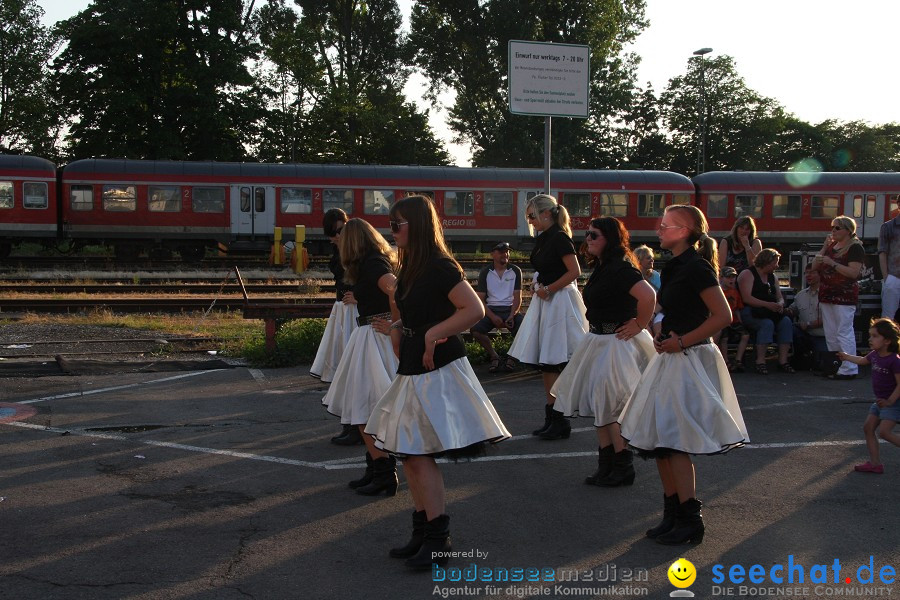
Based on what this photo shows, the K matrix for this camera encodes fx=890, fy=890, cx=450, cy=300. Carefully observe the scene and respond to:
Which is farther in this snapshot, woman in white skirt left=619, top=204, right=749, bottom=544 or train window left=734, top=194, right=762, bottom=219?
train window left=734, top=194, right=762, bottom=219

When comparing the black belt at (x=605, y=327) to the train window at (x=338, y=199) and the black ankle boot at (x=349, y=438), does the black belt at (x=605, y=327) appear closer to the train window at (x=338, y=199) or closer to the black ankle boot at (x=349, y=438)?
the black ankle boot at (x=349, y=438)

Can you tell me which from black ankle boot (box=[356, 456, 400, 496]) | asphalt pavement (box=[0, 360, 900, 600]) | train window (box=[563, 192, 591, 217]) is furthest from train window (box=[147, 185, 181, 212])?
black ankle boot (box=[356, 456, 400, 496])

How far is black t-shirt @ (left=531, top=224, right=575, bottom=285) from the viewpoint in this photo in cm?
712

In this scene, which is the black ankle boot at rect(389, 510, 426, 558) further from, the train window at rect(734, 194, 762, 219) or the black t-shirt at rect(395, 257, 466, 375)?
the train window at rect(734, 194, 762, 219)

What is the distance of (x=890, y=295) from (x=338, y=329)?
23.7 ft

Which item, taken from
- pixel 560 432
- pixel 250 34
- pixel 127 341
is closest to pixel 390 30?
pixel 250 34

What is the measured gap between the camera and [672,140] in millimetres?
57094

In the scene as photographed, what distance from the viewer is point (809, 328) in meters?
10.9

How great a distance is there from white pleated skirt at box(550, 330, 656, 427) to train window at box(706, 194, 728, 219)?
29843 mm

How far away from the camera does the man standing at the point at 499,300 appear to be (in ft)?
35.3

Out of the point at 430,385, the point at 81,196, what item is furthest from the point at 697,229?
the point at 81,196

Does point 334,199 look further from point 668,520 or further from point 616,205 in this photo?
point 668,520

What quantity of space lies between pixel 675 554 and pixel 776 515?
105cm

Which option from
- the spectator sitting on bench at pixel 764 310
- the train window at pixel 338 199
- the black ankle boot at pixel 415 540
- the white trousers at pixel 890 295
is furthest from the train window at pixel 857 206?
the black ankle boot at pixel 415 540
